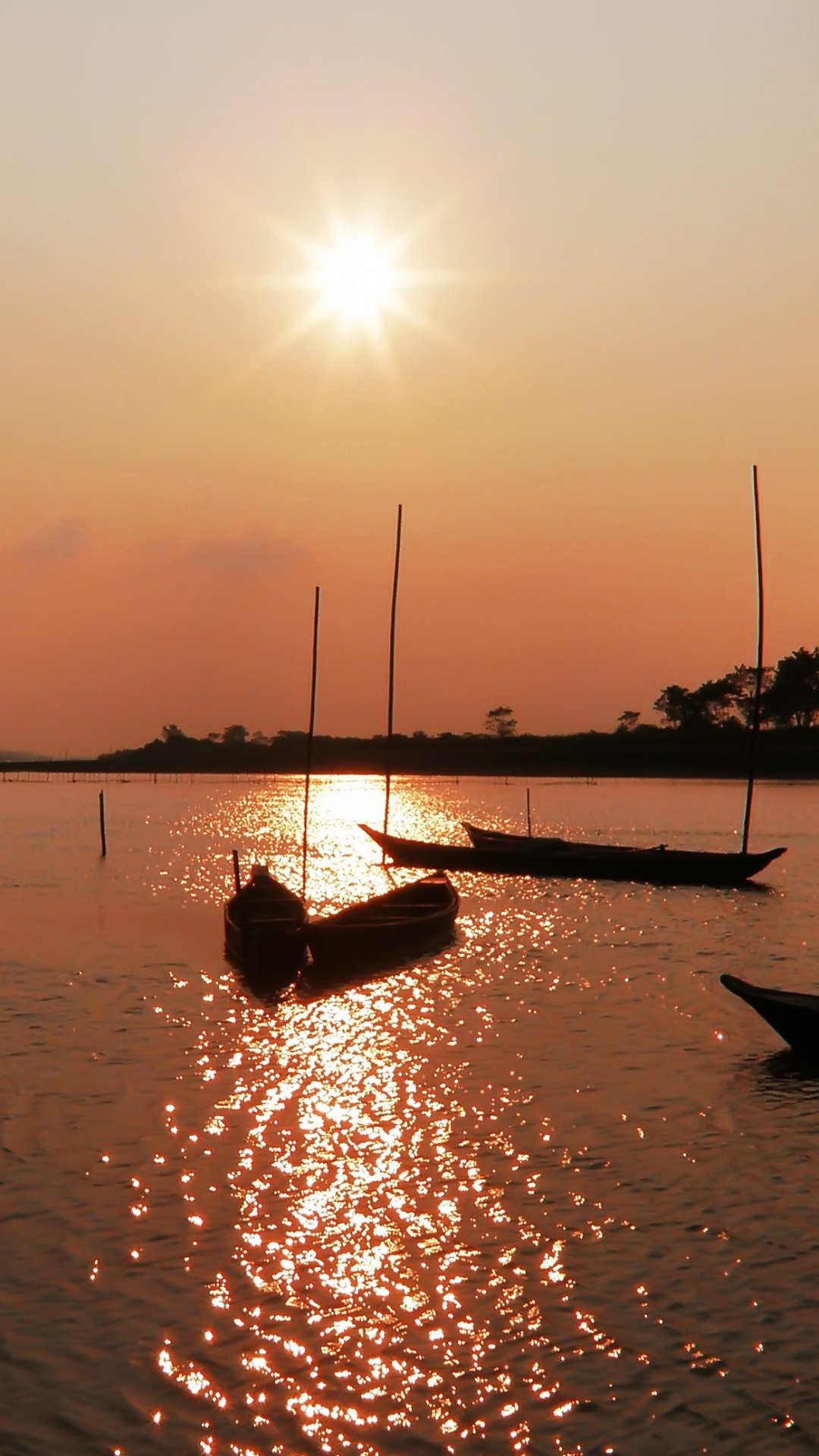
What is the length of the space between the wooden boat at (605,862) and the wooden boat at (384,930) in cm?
1459

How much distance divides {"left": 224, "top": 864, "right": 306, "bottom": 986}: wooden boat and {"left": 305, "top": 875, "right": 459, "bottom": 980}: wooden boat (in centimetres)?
49

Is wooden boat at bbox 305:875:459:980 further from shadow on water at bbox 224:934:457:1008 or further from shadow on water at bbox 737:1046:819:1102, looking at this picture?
shadow on water at bbox 737:1046:819:1102

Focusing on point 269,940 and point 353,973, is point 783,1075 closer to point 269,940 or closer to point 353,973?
point 353,973

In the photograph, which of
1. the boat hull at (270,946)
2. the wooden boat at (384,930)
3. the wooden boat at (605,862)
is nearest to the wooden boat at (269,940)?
the boat hull at (270,946)

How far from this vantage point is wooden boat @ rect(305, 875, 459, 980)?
113 ft

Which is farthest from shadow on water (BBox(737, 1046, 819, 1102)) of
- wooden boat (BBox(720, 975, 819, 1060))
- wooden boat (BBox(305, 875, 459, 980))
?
wooden boat (BBox(305, 875, 459, 980))

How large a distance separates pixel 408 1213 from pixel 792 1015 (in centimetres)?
954

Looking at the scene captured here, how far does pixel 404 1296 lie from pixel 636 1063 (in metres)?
10.5

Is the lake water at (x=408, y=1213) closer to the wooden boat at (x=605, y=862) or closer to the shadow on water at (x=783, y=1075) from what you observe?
the shadow on water at (x=783, y=1075)

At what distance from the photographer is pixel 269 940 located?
33.5m

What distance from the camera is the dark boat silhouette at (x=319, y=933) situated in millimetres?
33500

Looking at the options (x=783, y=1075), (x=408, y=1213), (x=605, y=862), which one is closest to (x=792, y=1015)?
(x=783, y=1075)

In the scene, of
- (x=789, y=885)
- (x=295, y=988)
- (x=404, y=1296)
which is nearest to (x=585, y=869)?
(x=789, y=885)

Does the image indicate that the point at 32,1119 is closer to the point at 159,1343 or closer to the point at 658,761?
the point at 159,1343
